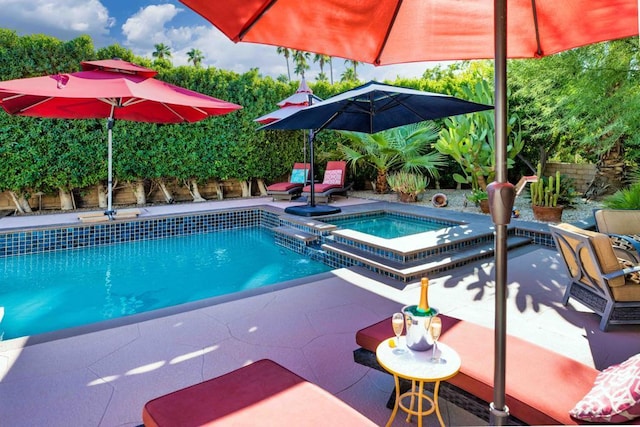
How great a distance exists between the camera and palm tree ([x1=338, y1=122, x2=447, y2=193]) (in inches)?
454

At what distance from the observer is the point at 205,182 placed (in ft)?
40.0

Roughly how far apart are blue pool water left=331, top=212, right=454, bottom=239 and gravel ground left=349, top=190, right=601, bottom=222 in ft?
4.32

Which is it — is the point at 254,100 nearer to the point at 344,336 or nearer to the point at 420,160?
the point at 420,160

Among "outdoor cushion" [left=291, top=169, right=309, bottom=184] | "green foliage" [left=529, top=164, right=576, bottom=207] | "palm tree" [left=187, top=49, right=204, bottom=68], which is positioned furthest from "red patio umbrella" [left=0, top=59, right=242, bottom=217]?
"palm tree" [left=187, top=49, right=204, bottom=68]

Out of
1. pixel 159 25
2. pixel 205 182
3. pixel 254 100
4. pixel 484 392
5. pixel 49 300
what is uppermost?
pixel 159 25

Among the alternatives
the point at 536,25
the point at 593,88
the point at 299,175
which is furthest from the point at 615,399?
the point at 299,175

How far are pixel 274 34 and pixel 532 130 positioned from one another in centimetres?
1115

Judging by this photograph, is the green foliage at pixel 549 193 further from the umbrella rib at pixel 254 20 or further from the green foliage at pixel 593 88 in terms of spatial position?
the umbrella rib at pixel 254 20

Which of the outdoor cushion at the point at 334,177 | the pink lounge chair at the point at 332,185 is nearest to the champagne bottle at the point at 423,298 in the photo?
the pink lounge chair at the point at 332,185

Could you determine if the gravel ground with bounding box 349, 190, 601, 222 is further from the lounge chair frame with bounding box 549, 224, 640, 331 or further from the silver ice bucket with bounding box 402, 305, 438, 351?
the silver ice bucket with bounding box 402, 305, 438, 351

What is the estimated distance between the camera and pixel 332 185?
36.5ft

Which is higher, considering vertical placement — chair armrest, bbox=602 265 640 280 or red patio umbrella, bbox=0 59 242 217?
red patio umbrella, bbox=0 59 242 217

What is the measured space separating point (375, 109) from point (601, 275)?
5.60 meters

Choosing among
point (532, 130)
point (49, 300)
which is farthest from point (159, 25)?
point (49, 300)
